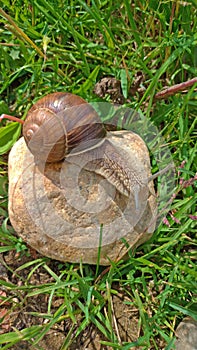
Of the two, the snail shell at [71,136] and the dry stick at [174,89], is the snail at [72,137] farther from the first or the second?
the dry stick at [174,89]

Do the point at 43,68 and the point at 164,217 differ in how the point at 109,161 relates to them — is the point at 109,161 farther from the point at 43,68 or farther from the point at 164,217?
the point at 43,68

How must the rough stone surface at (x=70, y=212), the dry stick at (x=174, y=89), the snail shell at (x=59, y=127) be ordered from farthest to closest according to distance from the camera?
the dry stick at (x=174, y=89)
the rough stone surface at (x=70, y=212)
the snail shell at (x=59, y=127)

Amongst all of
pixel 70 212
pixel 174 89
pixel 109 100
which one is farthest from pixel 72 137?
pixel 174 89

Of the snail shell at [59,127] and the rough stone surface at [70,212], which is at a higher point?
the snail shell at [59,127]

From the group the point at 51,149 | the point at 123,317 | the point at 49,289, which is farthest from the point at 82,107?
the point at 123,317

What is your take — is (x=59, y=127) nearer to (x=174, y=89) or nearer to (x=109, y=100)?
(x=109, y=100)

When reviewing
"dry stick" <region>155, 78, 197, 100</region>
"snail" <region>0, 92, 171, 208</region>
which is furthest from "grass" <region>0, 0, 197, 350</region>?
"snail" <region>0, 92, 171, 208</region>

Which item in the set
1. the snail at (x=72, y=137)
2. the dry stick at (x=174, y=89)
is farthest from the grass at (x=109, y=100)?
the snail at (x=72, y=137)
